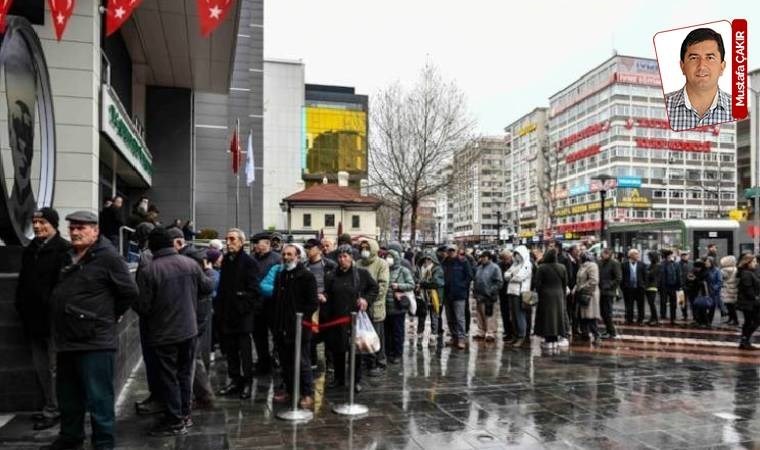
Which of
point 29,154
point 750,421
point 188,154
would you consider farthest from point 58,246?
point 188,154

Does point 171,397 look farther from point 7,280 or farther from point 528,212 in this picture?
point 528,212

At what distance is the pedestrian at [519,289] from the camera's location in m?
11.1

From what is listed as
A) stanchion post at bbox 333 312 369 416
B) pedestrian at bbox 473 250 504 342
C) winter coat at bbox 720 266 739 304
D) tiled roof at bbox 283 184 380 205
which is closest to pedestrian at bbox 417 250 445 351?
pedestrian at bbox 473 250 504 342

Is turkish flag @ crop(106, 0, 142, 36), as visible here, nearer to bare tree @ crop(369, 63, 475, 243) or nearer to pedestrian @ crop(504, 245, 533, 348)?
pedestrian @ crop(504, 245, 533, 348)

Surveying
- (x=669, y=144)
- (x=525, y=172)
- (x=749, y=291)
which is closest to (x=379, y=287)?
(x=749, y=291)

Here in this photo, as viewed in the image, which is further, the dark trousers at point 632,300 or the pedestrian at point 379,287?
the dark trousers at point 632,300

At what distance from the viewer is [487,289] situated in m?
11.1

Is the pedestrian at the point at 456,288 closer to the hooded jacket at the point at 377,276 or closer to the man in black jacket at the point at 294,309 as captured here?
the hooded jacket at the point at 377,276

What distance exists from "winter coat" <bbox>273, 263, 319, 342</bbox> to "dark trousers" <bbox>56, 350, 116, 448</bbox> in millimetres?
2062

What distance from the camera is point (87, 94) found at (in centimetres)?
949

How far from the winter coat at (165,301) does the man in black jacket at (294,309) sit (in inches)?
48.9

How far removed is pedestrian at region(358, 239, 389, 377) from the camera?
8297 millimetres

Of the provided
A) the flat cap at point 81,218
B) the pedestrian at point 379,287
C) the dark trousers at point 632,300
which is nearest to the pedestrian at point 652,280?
the dark trousers at point 632,300

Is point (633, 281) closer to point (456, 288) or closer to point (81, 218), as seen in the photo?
point (456, 288)
